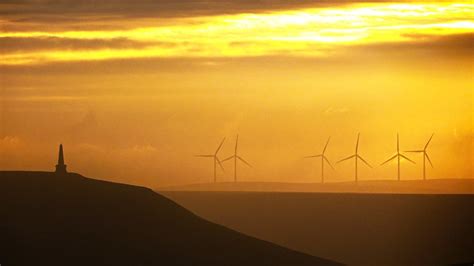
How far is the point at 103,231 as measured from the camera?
448ft

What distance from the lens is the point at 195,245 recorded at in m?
138

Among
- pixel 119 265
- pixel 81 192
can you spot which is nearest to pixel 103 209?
pixel 81 192

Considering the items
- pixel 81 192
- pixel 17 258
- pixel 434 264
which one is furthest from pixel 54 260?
pixel 434 264

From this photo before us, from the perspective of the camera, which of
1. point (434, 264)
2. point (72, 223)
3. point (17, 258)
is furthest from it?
point (434, 264)

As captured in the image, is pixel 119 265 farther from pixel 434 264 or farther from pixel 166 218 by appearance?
pixel 434 264

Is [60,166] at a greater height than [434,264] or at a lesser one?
greater

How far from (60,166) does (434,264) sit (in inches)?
2154

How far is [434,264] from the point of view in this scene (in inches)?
6693

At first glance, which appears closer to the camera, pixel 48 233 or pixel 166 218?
pixel 48 233

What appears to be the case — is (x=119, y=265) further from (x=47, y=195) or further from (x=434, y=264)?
(x=434, y=264)

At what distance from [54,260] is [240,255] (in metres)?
18.8

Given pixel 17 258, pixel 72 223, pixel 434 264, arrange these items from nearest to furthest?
pixel 17 258 < pixel 72 223 < pixel 434 264

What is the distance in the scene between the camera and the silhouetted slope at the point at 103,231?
129 metres

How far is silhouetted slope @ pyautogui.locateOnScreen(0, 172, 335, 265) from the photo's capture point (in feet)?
424
